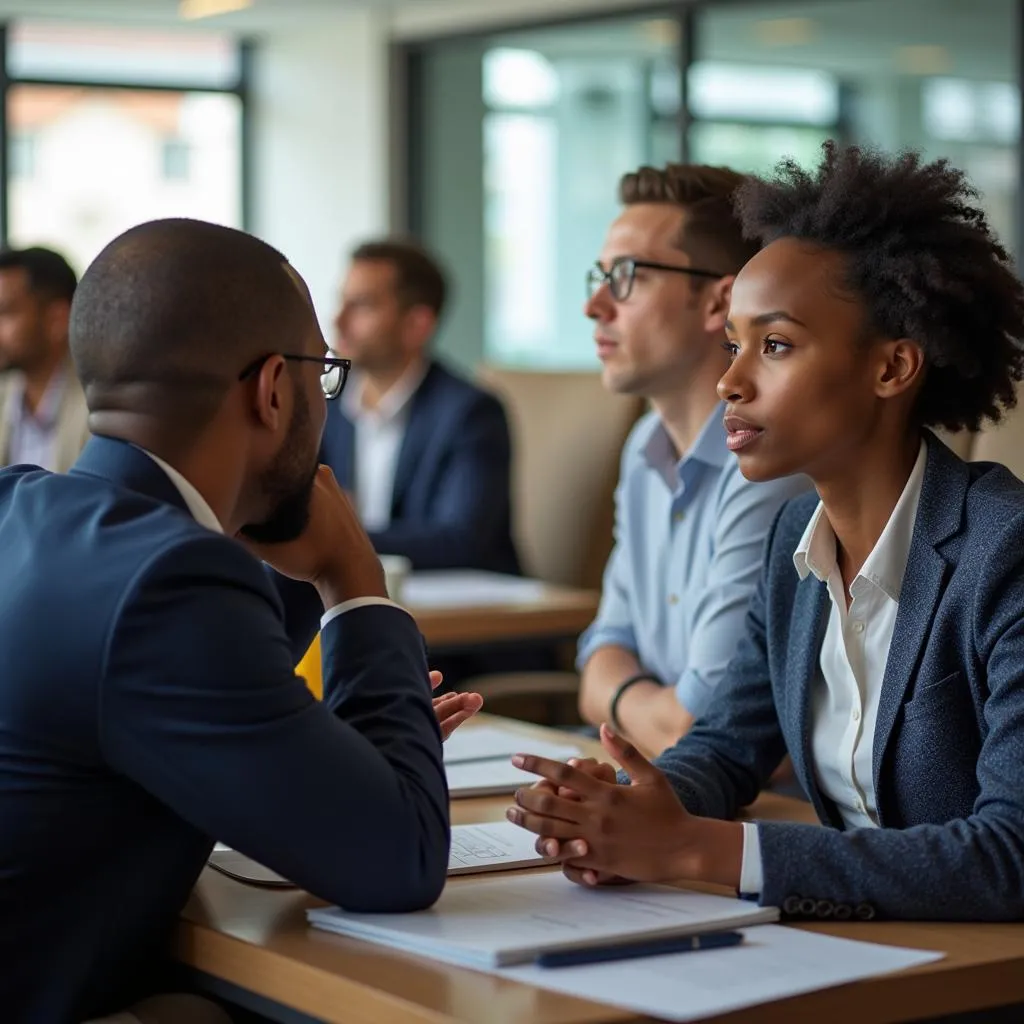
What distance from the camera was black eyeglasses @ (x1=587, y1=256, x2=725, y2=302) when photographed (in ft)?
8.71

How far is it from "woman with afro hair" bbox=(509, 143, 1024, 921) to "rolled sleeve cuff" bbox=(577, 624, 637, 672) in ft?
2.57

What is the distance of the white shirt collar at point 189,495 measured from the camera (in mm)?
1461

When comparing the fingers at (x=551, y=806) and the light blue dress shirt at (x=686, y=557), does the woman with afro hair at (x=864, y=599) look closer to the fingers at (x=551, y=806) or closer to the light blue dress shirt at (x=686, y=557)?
the fingers at (x=551, y=806)

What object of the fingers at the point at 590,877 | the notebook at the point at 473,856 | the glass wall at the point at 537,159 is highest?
the glass wall at the point at 537,159

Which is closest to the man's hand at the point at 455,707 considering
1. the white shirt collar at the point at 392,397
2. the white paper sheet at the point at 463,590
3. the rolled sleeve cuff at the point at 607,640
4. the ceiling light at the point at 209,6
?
the rolled sleeve cuff at the point at 607,640

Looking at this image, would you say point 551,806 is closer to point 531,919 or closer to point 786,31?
point 531,919

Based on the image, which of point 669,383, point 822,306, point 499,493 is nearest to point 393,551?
point 499,493

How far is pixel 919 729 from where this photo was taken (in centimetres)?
168

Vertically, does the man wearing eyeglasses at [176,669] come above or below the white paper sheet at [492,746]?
above

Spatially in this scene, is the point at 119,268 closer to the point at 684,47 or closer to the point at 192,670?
the point at 192,670

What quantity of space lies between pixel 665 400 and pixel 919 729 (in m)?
1.08

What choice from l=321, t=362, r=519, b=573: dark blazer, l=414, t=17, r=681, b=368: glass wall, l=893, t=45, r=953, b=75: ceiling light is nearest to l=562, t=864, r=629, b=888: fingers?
l=321, t=362, r=519, b=573: dark blazer

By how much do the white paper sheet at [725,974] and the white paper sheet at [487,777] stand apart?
0.59 m

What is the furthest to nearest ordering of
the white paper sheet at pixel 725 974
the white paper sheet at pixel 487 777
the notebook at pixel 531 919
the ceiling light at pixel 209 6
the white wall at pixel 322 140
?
the white wall at pixel 322 140, the ceiling light at pixel 209 6, the white paper sheet at pixel 487 777, the notebook at pixel 531 919, the white paper sheet at pixel 725 974
